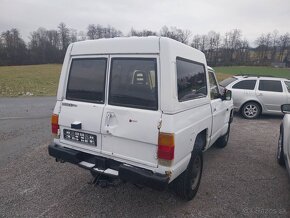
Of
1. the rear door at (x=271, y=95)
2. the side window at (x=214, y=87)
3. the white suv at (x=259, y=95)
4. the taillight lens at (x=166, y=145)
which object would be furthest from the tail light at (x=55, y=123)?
the rear door at (x=271, y=95)

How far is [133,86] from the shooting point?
2773 mm

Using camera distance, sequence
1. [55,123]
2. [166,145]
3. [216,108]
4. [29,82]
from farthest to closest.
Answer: [29,82] < [216,108] < [55,123] < [166,145]

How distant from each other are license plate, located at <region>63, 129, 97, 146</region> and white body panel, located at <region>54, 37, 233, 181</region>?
6 centimetres

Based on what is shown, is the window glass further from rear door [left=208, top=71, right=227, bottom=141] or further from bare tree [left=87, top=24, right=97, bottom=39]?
bare tree [left=87, top=24, right=97, bottom=39]

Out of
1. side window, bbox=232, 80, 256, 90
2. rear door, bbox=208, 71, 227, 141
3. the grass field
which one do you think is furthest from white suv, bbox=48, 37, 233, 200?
the grass field

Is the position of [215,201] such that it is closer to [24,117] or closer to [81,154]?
[81,154]

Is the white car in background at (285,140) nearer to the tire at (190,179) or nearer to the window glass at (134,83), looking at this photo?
the tire at (190,179)

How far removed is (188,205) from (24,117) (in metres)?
7.05

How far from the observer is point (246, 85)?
9.10m

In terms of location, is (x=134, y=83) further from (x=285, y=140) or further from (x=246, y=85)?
(x=246, y=85)

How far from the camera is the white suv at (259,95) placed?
28.9 feet

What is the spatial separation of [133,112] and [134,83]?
1.24 feet

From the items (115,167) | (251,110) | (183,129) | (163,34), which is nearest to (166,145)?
(183,129)

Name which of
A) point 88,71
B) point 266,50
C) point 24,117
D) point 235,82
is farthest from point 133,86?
point 266,50
